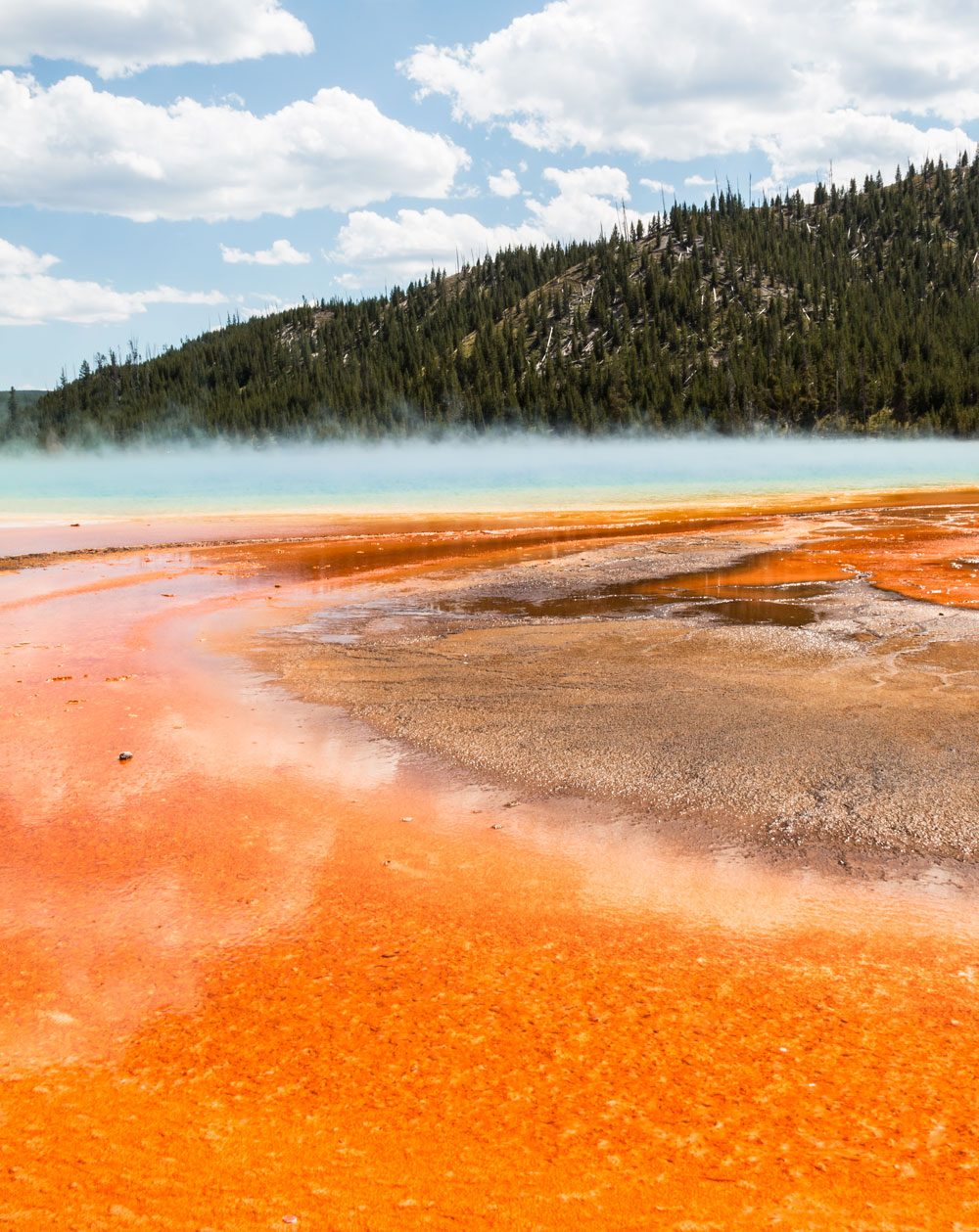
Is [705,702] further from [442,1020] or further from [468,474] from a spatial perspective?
[468,474]

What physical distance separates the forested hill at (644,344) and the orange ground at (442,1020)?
327 feet

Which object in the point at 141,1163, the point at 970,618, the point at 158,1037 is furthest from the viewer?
the point at 970,618

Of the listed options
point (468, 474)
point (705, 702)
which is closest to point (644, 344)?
point (468, 474)

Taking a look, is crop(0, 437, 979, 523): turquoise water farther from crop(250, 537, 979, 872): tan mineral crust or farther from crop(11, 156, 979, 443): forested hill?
crop(250, 537, 979, 872): tan mineral crust

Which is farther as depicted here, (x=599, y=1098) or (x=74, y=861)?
(x=74, y=861)

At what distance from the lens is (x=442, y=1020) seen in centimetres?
396

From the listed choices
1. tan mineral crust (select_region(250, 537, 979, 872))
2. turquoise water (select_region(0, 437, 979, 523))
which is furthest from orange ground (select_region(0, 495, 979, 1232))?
turquoise water (select_region(0, 437, 979, 523))

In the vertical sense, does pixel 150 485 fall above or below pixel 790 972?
above

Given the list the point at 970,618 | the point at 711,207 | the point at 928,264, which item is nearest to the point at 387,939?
the point at 970,618

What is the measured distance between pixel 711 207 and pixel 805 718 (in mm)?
184521

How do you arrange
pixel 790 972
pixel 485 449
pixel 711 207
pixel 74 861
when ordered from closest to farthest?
pixel 790 972 < pixel 74 861 < pixel 485 449 < pixel 711 207

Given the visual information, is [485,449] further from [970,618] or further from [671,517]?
[970,618]

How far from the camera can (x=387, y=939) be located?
465cm

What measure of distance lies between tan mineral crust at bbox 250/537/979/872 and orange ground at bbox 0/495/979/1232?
75cm
